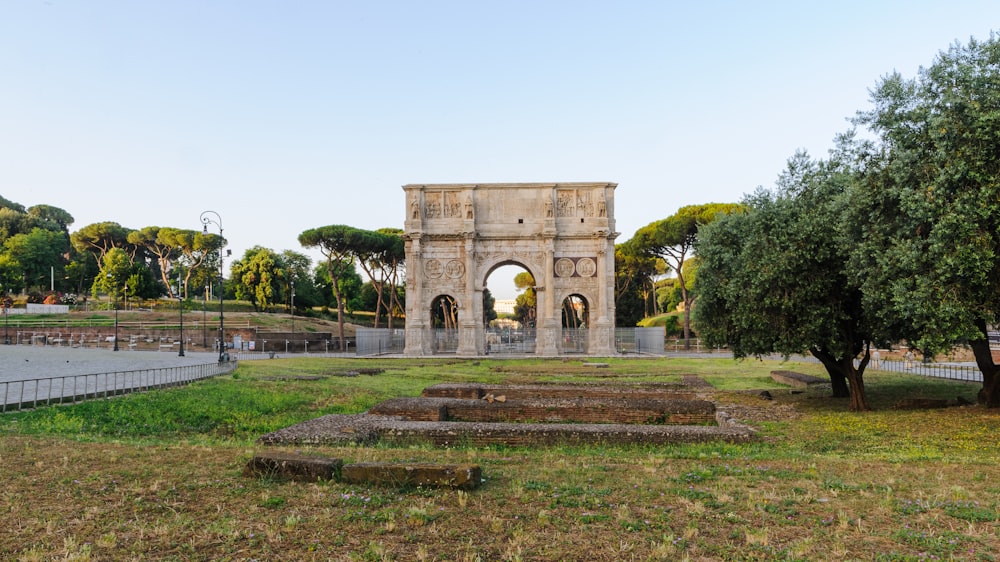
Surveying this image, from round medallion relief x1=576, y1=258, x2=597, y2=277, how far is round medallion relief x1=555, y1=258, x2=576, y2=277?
0.41 metres

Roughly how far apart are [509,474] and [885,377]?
64.2ft

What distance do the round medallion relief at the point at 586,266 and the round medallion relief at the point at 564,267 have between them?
409mm

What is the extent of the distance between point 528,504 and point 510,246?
3620 cm

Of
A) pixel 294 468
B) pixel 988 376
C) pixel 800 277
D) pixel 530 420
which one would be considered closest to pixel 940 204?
pixel 800 277

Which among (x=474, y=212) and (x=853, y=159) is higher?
(x=474, y=212)

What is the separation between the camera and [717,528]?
4922mm

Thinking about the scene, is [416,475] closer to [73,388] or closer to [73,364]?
[73,388]

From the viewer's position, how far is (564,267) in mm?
41219

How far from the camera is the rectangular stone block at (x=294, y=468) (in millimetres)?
6141

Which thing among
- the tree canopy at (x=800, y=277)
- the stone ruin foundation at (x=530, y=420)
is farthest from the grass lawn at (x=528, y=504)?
the tree canopy at (x=800, y=277)

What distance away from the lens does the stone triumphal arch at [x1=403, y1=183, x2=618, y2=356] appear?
1606 inches

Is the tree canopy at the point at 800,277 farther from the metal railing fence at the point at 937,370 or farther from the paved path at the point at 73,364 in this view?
the paved path at the point at 73,364

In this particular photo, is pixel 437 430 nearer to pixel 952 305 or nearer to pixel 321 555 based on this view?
pixel 321 555

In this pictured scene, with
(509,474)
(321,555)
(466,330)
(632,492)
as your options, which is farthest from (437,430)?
(466,330)
